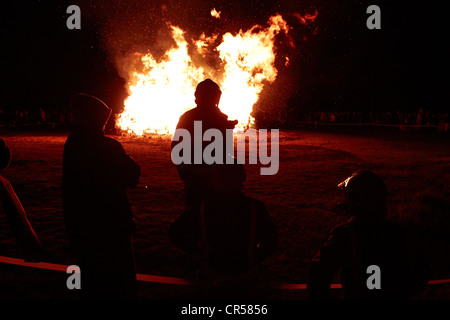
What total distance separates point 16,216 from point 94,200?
1099mm

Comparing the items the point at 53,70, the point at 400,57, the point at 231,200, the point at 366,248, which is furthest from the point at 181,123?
the point at 53,70

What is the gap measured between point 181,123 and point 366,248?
8.23ft

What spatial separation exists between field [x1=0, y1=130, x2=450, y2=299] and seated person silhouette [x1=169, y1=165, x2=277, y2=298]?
1.28 meters

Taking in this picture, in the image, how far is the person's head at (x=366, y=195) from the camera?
6.25 feet

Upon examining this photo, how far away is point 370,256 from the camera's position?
1.86m

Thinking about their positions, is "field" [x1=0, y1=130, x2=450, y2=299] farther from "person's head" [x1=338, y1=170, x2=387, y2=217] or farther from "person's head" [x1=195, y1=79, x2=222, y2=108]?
"person's head" [x1=195, y1=79, x2=222, y2=108]

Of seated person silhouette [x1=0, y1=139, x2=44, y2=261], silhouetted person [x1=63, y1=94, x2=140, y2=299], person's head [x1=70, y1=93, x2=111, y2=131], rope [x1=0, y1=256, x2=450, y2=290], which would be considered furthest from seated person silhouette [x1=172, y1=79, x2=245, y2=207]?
seated person silhouette [x1=0, y1=139, x2=44, y2=261]

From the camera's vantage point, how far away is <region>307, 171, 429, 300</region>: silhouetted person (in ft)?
6.07

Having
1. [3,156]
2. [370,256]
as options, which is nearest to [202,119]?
[3,156]

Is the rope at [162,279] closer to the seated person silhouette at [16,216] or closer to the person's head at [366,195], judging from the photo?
the seated person silhouette at [16,216]

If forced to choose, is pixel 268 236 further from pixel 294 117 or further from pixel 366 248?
pixel 294 117

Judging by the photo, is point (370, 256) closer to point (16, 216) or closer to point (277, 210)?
point (16, 216)

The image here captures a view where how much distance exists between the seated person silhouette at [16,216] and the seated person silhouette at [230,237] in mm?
1747

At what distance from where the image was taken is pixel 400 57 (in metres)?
30.1
